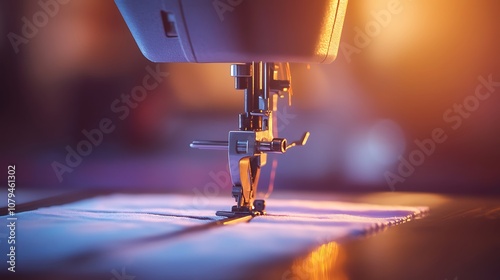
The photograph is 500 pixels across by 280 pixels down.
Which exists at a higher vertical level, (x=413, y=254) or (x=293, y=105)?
(x=293, y=105)

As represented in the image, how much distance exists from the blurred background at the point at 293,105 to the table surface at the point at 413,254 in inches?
22.4

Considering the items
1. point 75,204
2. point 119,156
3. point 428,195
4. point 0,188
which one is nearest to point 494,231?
point 428,195

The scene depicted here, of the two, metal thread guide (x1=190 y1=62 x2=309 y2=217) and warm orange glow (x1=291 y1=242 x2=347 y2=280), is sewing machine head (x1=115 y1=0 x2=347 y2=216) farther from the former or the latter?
warm orange glow (x1=291 y1=242 x2=347 y2=280)

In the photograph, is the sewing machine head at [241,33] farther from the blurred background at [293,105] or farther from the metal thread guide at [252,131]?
the blurred background at [293,105]

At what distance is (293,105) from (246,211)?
967 millimetres

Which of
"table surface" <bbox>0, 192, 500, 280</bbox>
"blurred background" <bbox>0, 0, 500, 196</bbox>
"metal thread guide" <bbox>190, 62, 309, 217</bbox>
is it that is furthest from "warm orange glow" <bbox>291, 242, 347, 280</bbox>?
"blurred background" <bbox>0, 0, 500, 196</bbox>

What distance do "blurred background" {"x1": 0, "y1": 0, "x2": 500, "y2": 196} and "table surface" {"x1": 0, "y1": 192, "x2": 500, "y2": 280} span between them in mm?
569

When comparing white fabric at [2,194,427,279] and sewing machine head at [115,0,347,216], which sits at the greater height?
sewing machine head at [115,0,347,216]

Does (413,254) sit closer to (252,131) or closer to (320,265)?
(320,265)

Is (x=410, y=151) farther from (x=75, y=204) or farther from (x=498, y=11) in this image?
(x=75, y=204)

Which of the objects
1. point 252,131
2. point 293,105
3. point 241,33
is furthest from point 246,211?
point 293,105

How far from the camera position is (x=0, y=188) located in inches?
102

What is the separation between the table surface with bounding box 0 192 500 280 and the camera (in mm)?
1230

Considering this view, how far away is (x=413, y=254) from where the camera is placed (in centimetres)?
142
